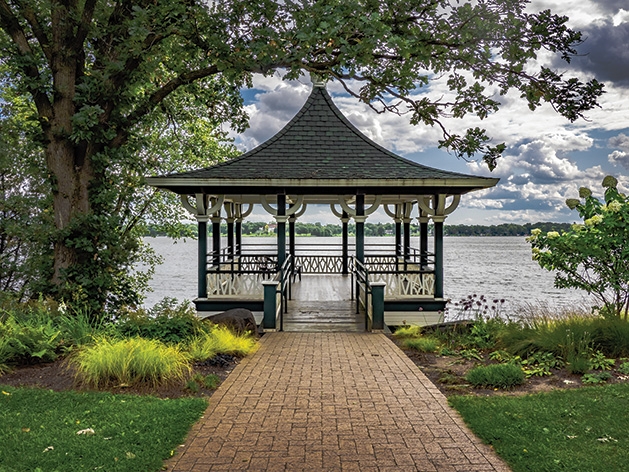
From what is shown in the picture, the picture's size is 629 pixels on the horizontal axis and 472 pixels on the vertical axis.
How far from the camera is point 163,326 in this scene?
824cm

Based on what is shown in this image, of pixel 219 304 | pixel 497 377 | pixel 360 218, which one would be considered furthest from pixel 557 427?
pixel 219 304

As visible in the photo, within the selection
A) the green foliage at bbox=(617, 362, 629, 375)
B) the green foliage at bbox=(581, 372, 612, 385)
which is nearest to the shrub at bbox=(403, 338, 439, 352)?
the green foliage at bbox=(581, 372, 612, 385)

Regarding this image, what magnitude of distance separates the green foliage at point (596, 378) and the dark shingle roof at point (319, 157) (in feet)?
21.5

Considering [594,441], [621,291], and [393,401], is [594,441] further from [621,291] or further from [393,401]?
[621,291]

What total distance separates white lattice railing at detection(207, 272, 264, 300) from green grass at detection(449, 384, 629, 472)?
26.1 feet

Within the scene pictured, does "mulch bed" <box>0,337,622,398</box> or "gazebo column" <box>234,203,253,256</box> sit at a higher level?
"gazebo column" <box>234,203,253,256</box>

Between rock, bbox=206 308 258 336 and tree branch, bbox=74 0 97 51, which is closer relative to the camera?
rock, bbox=206 308 258 336

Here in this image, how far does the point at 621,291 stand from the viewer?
9320mm

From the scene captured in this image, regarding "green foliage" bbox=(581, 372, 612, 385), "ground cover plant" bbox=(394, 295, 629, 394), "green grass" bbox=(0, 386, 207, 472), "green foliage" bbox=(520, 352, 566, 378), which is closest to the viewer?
"green grass" bbox=(0, 386, 207, 472)

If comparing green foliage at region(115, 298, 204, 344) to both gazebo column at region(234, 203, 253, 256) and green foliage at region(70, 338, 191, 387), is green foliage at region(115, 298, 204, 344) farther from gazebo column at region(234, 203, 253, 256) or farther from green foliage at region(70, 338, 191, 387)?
gazebo column at region(234, 203, 253, 256)

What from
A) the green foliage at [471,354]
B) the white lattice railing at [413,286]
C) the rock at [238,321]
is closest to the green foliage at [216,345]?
the rock at [238,321]

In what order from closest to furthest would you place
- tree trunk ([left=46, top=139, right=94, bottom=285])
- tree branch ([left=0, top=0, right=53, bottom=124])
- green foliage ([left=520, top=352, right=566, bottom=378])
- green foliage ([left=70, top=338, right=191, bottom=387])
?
green foliage ([left=70, top=338, right=191, bottom=387]) < green foliage ([left=520, top=352, right=566, bottom=378]) < tree branch ([left=0, top=0, right=53, bottom=124]) < tree trunk ([left=46, top=139, right=94, bottom=285])

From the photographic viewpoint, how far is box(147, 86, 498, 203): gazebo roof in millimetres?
12164

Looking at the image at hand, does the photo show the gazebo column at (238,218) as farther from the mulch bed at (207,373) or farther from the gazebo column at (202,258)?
the mulch bed at (207,373)
